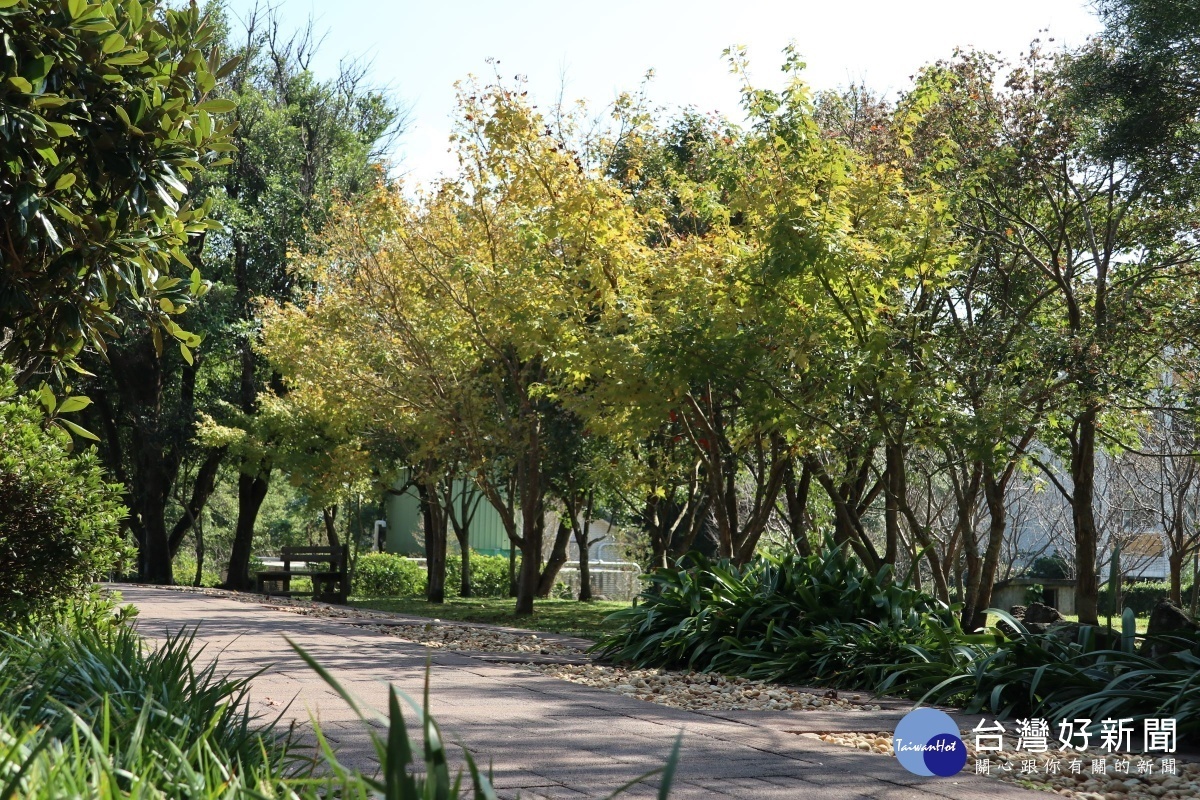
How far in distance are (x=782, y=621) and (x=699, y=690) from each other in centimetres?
153

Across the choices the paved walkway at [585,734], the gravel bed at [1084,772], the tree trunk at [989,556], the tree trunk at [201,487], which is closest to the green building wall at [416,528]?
the tree trunk at [201,487]

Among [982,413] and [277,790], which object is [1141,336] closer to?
[982,413]

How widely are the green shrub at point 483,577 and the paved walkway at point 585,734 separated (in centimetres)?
1836

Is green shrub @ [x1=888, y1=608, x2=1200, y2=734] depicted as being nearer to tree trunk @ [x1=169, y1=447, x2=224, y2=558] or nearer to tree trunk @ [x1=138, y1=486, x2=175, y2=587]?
tree trunk @ [x1=169, y1=447, x2=224, y2=558]

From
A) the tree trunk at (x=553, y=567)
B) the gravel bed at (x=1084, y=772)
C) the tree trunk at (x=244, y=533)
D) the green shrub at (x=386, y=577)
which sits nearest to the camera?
the gravel bed at (x=1084, y=772)

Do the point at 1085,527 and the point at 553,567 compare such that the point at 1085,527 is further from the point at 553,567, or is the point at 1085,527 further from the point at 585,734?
the point at 553,567

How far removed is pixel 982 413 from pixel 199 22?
293 inches

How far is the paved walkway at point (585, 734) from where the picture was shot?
441 cm

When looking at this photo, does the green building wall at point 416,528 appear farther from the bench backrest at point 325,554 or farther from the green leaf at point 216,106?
the green leaf at point 216,106

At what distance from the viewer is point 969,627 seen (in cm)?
Result: 1247

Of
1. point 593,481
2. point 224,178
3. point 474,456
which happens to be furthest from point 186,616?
point 224,178

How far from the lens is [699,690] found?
7375 mm

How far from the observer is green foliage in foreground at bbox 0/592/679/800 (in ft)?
7.01

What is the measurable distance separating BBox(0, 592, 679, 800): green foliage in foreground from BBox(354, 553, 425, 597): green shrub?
69.6 feet
